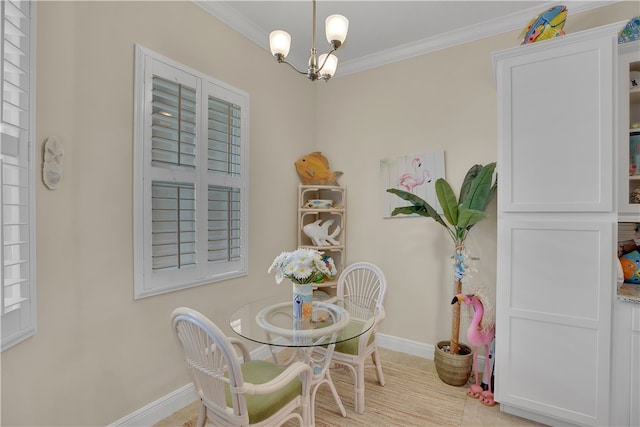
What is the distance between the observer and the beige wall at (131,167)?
1.54 metres

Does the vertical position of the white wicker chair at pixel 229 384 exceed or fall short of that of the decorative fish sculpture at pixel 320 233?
it falls short

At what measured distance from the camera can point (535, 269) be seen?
6.54ft

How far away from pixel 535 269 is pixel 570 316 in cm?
32

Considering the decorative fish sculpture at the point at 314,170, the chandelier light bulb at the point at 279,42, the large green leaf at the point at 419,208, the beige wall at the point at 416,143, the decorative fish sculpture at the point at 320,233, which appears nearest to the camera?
the chandelier light bulb at the point at 279,42

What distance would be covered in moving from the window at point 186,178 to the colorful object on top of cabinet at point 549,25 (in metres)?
2.21

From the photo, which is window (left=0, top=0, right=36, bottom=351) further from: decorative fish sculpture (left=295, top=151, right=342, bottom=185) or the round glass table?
decorative fish sculpture (left=295, top=151, right=342, bottom=185)

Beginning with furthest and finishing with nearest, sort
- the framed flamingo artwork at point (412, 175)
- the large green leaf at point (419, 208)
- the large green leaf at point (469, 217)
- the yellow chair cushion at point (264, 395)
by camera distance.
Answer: the framed flamingo artwork at point (412, 175) < the large green leaf at point (419, 208) < the large green leaf at point (469, 217) < the yellow chair cushion at point (264, 395)

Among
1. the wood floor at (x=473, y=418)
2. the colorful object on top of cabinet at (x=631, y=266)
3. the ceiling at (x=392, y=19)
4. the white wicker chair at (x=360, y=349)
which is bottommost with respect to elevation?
the wood floor at (x=473, y=418)

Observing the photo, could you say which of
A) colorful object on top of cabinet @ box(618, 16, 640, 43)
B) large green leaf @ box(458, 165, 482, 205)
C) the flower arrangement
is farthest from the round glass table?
colorful object on top of cabinet @ box(618, 16, 640, 43)

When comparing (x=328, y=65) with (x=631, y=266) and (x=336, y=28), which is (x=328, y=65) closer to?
(x=336, y=28)

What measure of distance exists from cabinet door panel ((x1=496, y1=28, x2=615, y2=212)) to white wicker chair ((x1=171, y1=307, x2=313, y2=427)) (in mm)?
1785

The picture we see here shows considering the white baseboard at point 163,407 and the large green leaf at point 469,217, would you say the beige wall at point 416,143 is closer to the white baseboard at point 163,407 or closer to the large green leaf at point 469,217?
the large green leaf at point 469,217

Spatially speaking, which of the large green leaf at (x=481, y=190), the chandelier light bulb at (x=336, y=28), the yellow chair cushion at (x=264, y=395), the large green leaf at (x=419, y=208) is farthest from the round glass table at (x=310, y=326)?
the chandelier light bulb at (x=336, y=28)

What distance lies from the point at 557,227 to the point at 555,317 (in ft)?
1.86
